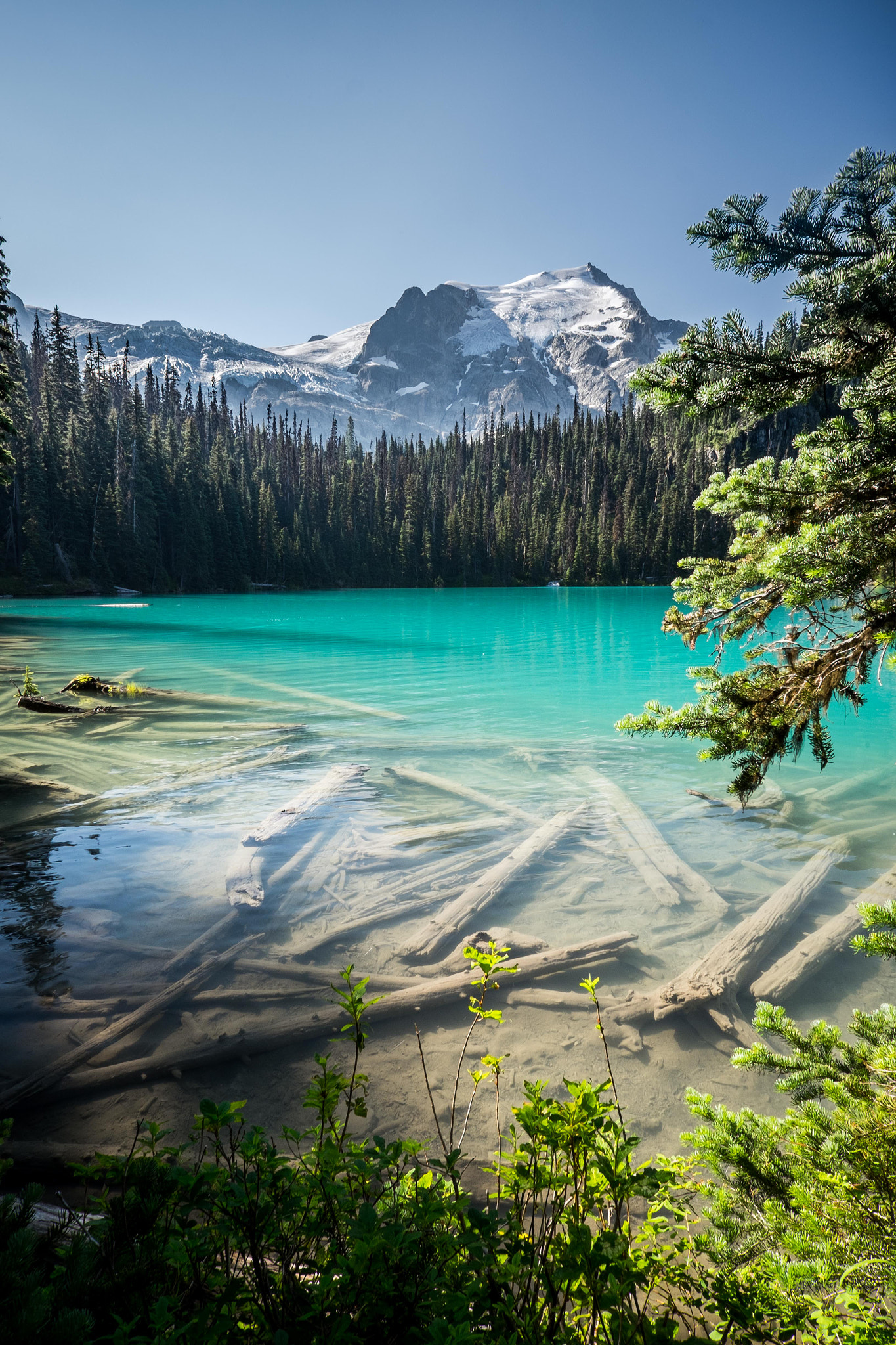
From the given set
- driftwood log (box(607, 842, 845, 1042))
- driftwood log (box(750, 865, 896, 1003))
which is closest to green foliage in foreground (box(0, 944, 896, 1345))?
driftwood log (box(607, 842, 845, 1042))

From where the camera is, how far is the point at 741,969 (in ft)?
16.5

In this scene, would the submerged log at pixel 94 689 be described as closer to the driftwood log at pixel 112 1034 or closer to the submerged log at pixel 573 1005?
the driftwood log at pixel 112 1034

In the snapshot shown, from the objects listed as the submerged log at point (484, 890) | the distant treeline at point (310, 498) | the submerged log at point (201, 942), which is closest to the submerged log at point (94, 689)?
the submerged log at point (201, 942)

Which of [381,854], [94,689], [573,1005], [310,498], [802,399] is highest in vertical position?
[310,498]

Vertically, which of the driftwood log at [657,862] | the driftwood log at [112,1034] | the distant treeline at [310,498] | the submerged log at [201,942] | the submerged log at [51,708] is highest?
the distant treeline at [310,498]

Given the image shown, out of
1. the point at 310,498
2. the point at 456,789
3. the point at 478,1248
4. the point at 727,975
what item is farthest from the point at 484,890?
the point at 310,498

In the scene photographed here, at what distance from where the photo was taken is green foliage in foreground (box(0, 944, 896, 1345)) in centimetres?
158

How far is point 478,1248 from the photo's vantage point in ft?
5.62

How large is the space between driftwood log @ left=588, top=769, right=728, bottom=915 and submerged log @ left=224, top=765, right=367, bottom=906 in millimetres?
3979

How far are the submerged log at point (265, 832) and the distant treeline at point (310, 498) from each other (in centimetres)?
5132

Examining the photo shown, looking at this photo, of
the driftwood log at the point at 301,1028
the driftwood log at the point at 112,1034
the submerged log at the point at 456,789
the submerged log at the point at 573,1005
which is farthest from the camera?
the submerged log at the point at 456,789

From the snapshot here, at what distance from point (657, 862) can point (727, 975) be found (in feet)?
7.65

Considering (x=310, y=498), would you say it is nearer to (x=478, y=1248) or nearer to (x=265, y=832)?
(x=265, y=832)

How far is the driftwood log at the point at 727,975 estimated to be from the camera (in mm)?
4492
